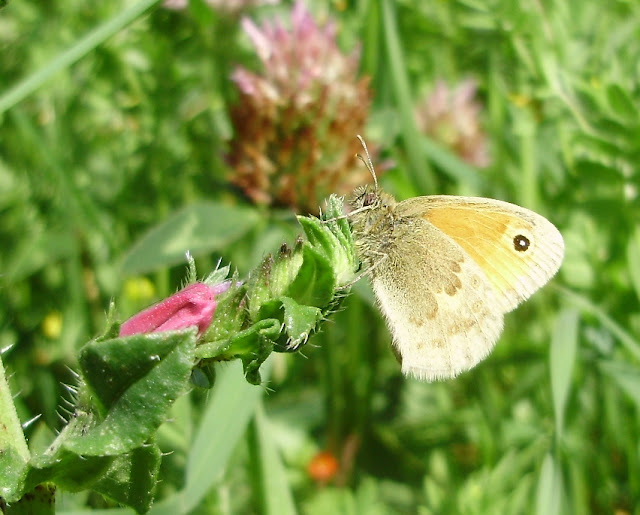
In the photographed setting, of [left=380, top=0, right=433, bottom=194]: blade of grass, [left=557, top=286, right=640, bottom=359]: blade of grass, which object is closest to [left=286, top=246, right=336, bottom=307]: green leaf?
[left=557, top=286, right=640, bottom=359]: blade of grass

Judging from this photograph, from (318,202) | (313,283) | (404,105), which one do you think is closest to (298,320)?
(313,283)

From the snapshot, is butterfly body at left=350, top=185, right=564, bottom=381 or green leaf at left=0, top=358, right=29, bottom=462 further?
butterfly body at left=350, top=185, right=564, bottom=381

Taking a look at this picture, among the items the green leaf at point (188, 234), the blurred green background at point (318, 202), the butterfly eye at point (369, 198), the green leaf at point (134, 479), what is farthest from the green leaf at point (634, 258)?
the green leaf at point (134, 479)

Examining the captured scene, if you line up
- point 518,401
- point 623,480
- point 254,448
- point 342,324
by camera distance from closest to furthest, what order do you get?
point 254,448
point 623,480
point 518,401
point 342,324

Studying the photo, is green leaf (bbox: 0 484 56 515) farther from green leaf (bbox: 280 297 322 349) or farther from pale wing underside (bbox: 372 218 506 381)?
pale wing underside (bbox: 372 218 506 381)

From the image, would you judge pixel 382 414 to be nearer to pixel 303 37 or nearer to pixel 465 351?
pixel 465 351

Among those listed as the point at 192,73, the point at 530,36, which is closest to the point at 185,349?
the point at 530,36
